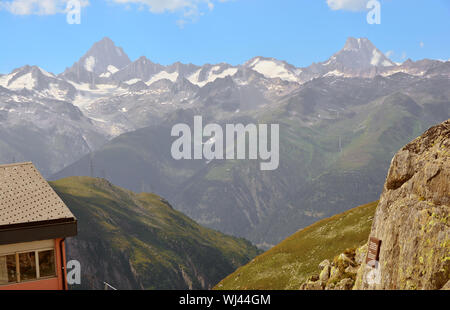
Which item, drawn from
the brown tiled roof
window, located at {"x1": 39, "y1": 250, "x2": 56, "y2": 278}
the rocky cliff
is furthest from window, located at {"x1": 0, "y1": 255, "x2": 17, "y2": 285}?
the rocky cliff

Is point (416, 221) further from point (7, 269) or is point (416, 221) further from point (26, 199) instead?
point (7, 269)

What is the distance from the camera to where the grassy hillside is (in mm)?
94812

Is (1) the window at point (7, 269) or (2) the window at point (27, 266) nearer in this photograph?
(1) the window at point (7, 269)

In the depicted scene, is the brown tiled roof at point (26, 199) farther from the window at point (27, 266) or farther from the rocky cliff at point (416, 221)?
the rocky cliff at point (416, 221)

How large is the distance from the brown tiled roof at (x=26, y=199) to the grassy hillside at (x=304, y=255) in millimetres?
60578

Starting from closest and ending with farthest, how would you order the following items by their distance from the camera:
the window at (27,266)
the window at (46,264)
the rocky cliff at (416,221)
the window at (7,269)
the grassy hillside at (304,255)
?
the rocky cliff at (416,221), the window at (7,269), the window at (27,266), the window at (46,264), the grassy hillside at (304,255)

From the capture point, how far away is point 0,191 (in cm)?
3391

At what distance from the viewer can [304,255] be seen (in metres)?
107

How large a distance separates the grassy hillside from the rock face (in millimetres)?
54952

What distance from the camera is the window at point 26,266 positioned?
105 feet

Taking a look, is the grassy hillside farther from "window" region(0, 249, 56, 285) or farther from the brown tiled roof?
"window" region(0, 249, 56, 285)

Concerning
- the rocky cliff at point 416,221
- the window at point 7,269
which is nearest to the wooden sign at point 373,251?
the rocky cliff at point 416,221
